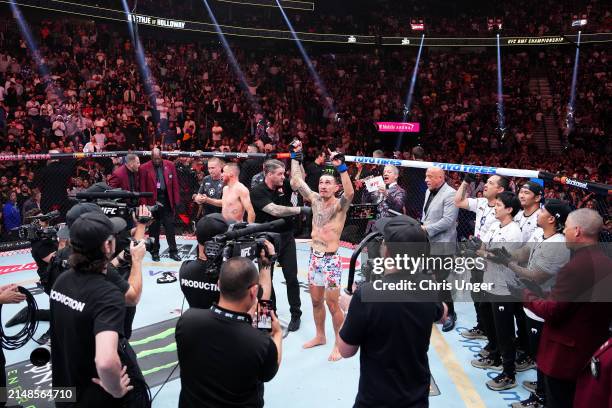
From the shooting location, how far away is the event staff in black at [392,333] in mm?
2516

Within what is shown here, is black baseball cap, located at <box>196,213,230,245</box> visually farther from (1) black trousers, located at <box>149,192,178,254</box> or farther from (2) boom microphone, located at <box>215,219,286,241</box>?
(1) black trousers, located at <box>149,192,178,254</box>

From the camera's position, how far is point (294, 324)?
554 cm

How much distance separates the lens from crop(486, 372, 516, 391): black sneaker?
4.30 m

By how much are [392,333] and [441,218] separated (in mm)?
3080

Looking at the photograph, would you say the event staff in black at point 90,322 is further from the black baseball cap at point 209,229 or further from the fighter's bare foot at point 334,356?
the fighter's bare foot at point 334,356

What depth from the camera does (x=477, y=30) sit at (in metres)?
21.5

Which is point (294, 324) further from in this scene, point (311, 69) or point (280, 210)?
point (311, 69)

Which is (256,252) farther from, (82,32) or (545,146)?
(545,146)

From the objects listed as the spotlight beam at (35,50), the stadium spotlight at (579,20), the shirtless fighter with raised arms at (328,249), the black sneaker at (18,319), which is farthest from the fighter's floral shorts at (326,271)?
the stadium spotlight at (579,20)

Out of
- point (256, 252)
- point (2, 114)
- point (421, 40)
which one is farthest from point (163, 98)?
point (256, 252)

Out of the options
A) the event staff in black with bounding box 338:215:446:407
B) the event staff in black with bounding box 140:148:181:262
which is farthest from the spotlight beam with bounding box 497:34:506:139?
the event staff in black with bounding box 338:215:446:407

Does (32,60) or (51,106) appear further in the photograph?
(32,60)

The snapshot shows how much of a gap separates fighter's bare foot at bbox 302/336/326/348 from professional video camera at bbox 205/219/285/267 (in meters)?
2.23

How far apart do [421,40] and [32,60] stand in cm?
1458
